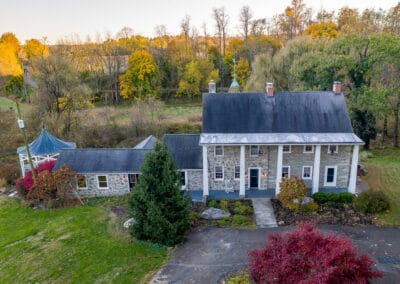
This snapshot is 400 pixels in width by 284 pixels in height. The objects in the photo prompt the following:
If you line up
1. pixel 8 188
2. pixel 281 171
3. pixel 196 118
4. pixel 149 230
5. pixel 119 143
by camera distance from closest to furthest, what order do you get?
1. pixel 149 230
2. pixel 281 171
3. pixel 8 188
4. pixel 119 143
5. pixel 196 118

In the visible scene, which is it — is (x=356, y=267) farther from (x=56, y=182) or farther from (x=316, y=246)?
(x=56, y=182)

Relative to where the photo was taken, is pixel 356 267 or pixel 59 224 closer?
pixel 356 267

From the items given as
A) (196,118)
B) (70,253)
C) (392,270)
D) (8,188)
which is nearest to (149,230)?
(70,253)

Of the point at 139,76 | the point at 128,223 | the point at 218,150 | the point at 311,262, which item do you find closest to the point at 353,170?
the point at 218,150

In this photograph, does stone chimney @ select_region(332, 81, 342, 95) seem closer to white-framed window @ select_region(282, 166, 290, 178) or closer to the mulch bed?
white-framed window @ select_region(282, 166, 290, 178)

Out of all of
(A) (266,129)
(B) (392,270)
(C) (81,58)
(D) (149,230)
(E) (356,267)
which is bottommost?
(B) (392,270)

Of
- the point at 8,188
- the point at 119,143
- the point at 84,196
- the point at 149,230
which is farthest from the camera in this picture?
the point at 119,143

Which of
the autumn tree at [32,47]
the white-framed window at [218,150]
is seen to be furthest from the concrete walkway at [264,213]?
the autumn tree at [32,47]

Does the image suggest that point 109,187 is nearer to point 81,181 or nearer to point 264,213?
point 81,181
